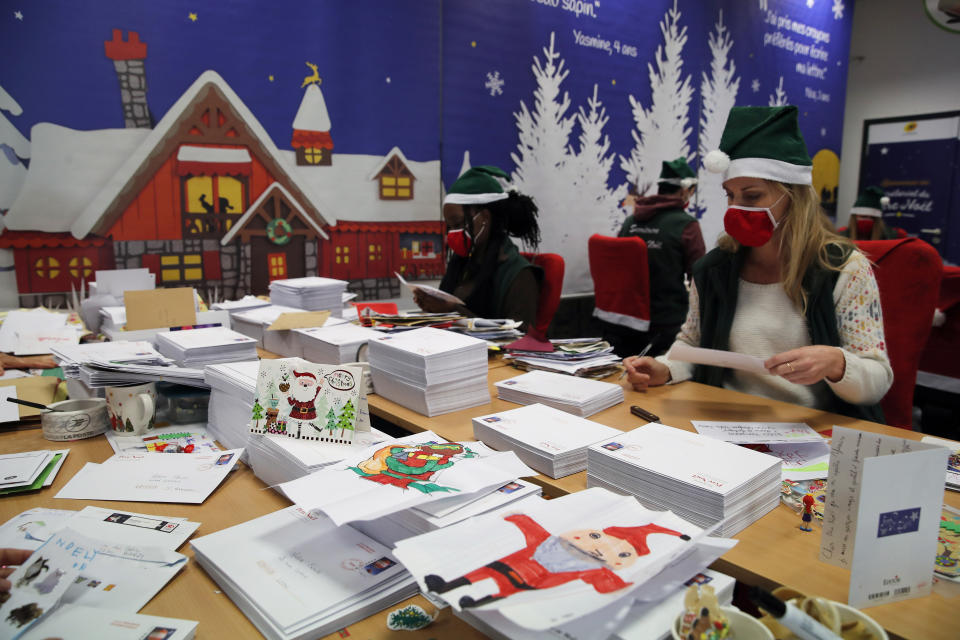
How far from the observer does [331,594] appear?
0.79 metres

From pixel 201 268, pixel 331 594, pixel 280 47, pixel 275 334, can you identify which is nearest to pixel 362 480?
pixel 331 594

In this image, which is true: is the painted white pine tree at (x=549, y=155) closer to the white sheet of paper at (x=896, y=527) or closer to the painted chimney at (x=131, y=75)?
the painted chimney at (x=131, y=75)

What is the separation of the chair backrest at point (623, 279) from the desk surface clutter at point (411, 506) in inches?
75.7

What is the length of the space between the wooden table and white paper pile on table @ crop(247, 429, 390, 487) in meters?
0.26

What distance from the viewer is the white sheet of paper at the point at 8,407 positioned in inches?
56.5

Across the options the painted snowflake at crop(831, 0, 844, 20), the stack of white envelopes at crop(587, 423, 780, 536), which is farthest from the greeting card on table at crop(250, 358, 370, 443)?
the painted snowflake at crop(831, 0, 844, 20)

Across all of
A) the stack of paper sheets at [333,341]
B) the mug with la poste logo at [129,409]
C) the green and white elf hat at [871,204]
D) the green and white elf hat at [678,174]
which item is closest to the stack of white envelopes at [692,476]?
the stack of paper sheets at [333,341]

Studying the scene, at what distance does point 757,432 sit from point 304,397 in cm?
96

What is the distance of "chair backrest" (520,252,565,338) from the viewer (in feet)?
9.23

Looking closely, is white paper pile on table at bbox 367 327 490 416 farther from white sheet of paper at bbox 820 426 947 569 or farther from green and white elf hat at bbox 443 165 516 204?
green and white elf hat at bbox 443 165 516 204

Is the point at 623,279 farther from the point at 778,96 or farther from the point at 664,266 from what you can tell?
the point at 778,96

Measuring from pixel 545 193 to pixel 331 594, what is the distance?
3.48 metres

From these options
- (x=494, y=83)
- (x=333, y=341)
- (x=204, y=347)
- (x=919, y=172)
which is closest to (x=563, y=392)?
(x=333, y=341)

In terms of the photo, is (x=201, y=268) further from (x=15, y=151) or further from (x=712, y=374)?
(x=712, y=374)
